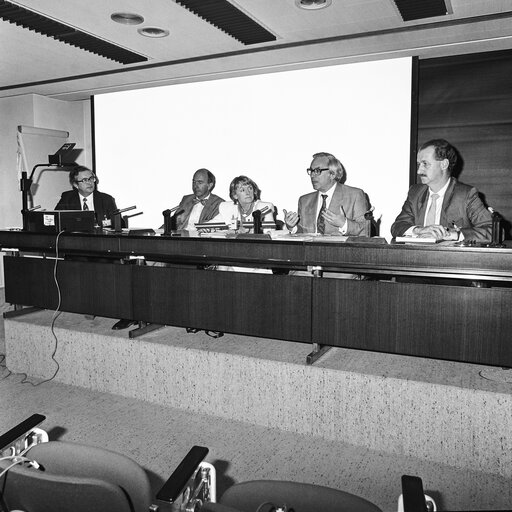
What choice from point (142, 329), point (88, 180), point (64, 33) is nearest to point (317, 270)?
point (142, 329)

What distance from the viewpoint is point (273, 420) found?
2.80 m

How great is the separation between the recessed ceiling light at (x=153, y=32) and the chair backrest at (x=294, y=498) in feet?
12.8

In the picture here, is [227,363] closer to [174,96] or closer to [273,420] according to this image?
[273,420]

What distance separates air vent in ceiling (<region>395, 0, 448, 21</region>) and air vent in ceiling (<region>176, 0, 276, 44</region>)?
1.08 metres

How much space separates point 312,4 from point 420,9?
0.78 m

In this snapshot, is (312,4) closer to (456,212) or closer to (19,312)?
(456,212)

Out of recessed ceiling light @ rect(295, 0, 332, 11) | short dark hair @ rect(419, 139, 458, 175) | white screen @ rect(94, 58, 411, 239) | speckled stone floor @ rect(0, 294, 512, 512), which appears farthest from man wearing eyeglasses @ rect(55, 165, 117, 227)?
short dark hair @ rect(419, 139, 458, 175)

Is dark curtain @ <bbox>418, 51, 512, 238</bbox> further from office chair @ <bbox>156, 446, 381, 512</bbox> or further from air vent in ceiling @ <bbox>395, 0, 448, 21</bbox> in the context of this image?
office chair @ <bbox>156, 446, 381, 512</bbox>

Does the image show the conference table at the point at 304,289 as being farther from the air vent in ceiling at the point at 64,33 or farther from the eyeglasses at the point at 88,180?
the air vent in ceiling at the point at 64,33

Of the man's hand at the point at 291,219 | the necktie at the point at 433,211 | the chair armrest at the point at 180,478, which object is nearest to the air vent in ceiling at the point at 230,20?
the man's hand at the point at 291,219

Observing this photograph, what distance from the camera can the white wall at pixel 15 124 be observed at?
6.50m

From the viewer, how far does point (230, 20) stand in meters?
3.98

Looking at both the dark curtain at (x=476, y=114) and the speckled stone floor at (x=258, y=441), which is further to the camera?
the dark curtain at (x=476, y=114)

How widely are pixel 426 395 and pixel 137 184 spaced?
494 cm
